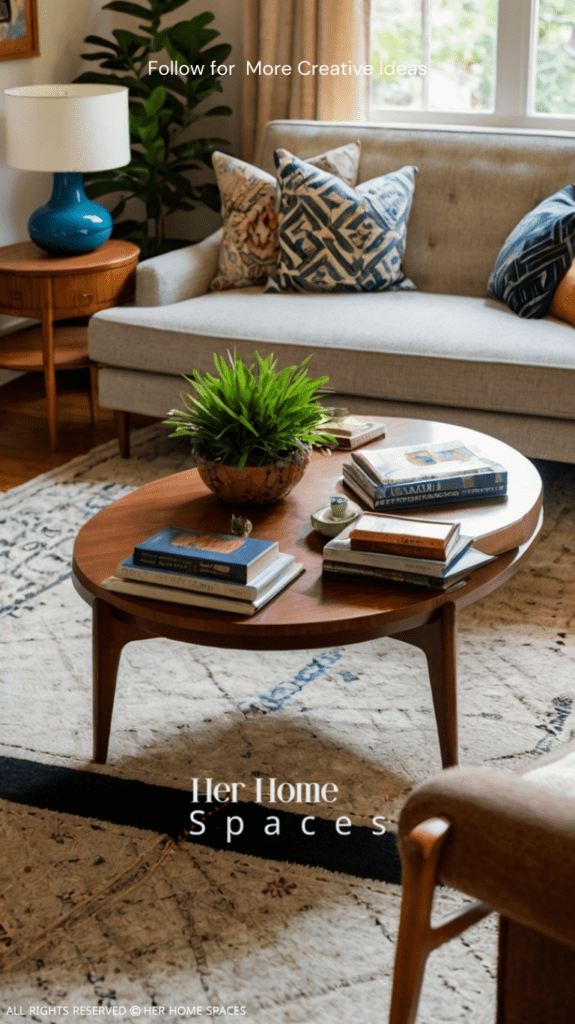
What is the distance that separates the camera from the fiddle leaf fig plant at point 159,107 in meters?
4.02

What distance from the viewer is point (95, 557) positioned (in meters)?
1.85

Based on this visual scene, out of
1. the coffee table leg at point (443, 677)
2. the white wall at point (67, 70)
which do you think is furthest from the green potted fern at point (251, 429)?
the white wall at point (67, 70)

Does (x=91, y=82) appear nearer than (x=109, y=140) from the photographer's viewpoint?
No

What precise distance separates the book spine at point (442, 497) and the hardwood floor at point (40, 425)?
1.63m

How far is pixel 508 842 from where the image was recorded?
945 mm

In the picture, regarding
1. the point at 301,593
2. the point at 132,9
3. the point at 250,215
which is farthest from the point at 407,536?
the point at 132,9

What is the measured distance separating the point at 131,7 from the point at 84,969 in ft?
12.0

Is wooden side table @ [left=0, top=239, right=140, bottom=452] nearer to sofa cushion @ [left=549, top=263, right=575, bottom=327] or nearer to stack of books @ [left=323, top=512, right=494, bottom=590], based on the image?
sofa cushion @ [left=549, top=263, right=575, bottom=327]

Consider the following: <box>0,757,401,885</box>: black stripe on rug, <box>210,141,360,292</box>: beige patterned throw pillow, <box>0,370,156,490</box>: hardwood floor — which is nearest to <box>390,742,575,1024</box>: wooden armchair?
<box>0,757,401,885</box>: black stripe on rug

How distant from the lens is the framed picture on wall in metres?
3.86

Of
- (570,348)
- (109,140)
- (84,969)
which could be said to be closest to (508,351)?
(570,348)

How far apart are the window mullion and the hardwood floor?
171 centimetres

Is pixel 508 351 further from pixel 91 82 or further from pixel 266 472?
pixel 91 82

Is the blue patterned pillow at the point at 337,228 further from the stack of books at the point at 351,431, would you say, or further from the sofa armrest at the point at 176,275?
the stack of books at the point at 351,431
